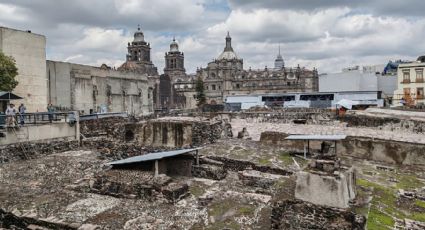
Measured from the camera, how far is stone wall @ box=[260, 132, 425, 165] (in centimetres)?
1238

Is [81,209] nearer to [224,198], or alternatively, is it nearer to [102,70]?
[224,198]

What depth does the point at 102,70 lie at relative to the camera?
128 feet

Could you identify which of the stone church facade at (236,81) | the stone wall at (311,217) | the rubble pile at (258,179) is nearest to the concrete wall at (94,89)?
the stone church facade at (236,81)

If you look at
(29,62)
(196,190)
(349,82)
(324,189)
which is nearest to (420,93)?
(349,82)

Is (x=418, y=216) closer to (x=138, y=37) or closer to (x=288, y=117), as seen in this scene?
(x=288, y=117)

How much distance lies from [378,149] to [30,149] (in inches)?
546

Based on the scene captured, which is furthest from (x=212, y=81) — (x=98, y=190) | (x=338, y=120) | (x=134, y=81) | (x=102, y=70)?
(x=98, y=190)

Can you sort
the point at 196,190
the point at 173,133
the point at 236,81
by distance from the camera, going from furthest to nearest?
the point at 236,81 → the point at 173,133 → the point at 196,190

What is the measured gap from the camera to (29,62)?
27.1 m

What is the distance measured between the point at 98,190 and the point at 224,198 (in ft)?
11.3

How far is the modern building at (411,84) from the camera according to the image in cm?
3547

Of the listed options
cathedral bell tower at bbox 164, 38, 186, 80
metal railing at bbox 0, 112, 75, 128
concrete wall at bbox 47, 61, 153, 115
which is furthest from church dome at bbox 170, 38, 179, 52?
metal railing at bbox 0, 112, 75, 128

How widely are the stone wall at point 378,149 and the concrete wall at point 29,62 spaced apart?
21.4 metres

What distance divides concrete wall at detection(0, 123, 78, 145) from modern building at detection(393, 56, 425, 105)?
105ft
